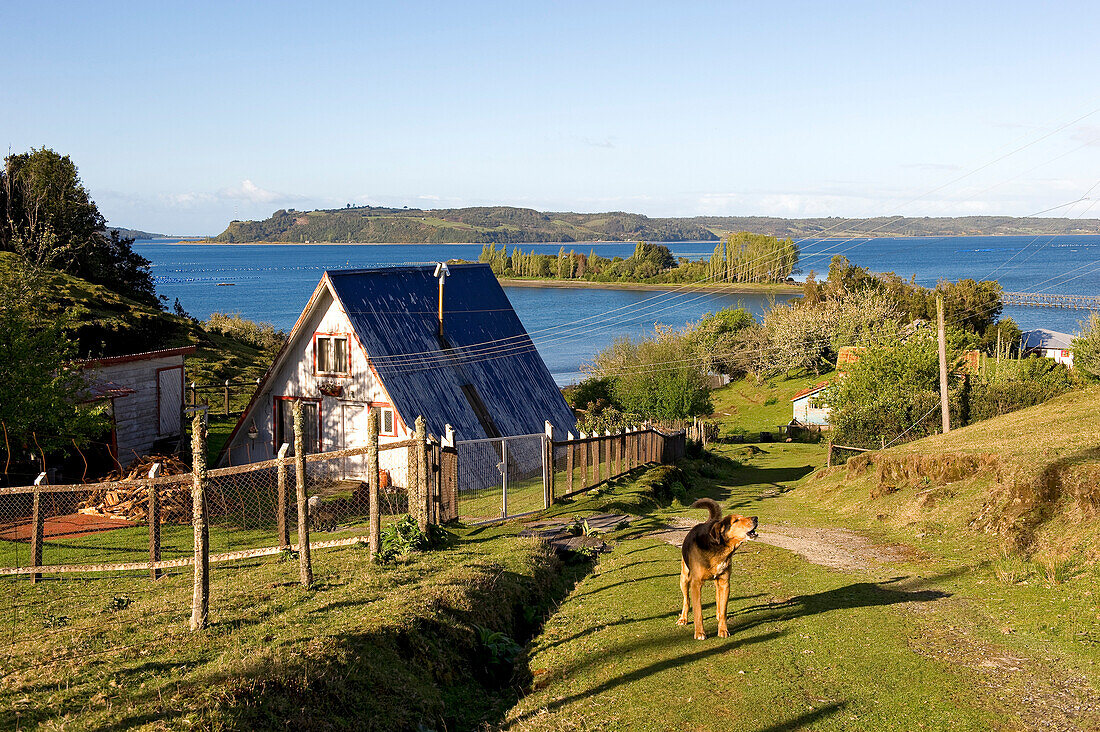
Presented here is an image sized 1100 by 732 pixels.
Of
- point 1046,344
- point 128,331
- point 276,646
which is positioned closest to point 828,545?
point 276,646

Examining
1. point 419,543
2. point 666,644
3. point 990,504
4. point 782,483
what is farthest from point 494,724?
point 782,483

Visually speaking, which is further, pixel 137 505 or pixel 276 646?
pixel 137 505

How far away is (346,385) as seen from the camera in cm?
2714

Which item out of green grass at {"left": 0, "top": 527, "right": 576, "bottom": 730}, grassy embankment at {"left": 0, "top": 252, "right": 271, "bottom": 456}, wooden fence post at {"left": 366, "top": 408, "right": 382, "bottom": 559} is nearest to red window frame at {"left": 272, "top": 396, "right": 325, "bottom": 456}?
green grass at {"left": 0, "top": 527, "right": 576, "bottom": 730}

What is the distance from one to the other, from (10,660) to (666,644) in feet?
22.7

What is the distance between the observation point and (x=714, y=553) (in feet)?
31.2

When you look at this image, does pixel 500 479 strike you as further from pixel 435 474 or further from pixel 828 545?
pixel 828 545

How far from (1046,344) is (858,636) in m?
76.6

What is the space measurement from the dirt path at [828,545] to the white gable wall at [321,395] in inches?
478

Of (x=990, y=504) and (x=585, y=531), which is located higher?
(x=990, y=504)

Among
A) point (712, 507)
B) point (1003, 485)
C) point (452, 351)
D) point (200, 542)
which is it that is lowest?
point (1003, 485)

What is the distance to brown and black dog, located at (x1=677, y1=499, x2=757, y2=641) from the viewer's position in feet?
30.9

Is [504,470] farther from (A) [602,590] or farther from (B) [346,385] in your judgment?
(B) [346,385]

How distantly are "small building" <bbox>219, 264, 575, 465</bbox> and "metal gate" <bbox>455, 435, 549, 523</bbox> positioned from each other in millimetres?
1549
